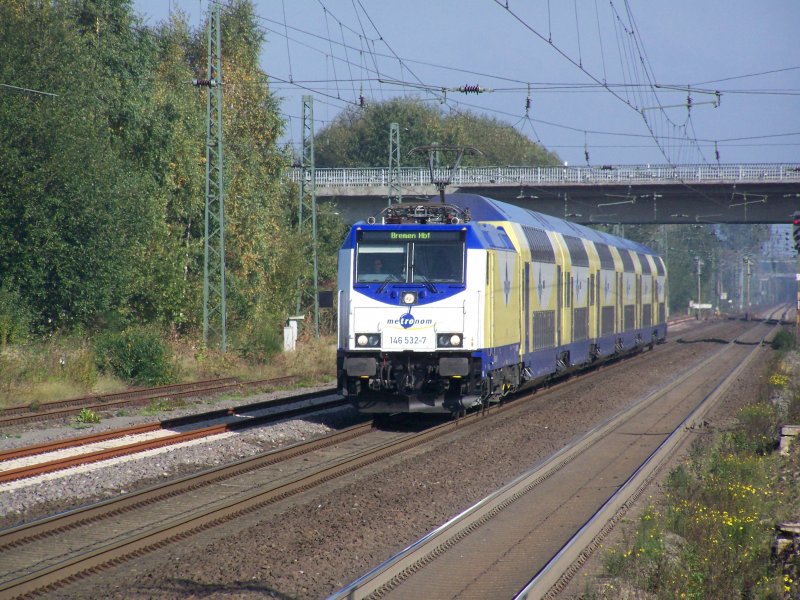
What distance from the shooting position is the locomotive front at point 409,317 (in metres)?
15.9

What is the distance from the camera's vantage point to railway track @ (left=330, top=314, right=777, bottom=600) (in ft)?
25.2

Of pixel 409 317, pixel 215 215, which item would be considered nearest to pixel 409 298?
pixel 409 317

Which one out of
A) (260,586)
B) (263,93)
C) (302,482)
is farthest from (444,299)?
(263,93)

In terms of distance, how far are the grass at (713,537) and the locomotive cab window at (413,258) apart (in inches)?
196

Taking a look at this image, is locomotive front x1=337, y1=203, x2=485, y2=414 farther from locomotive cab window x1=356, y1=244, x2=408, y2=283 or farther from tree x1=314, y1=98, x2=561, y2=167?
tree x1=314, y1=98, x2=561, y2=167

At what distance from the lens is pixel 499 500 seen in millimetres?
10789

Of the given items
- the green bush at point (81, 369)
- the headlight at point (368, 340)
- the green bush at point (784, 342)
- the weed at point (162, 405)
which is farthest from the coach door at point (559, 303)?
the green bush at point (784, 342)

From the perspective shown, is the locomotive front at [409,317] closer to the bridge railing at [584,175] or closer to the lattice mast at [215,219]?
the lattice mast at [215,219]

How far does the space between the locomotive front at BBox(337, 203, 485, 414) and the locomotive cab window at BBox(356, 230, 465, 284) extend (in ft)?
0.05

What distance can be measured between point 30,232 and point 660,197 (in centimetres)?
3372

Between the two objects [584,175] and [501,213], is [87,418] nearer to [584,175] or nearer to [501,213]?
[501,213]

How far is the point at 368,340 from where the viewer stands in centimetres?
1606

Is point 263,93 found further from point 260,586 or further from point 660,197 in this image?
point 260,586

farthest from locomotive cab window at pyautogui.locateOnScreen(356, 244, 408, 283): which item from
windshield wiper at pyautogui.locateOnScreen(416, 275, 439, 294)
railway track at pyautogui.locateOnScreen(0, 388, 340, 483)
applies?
railway track at pyautogui.locateOnScreen(0, 388, 340, 483)
